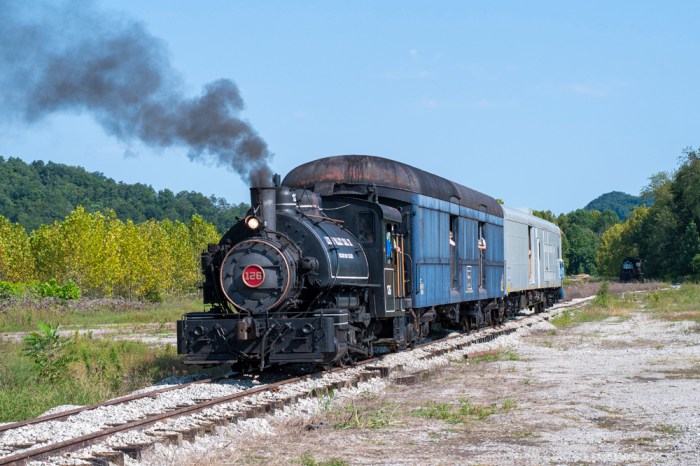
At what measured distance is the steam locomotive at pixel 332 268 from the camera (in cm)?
1370

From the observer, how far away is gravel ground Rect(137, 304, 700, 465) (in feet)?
29.2

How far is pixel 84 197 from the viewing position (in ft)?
573

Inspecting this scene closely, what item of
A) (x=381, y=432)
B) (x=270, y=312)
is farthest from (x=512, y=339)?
(x=381, y=432)

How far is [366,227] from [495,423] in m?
5.86

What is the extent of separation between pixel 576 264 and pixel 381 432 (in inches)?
6444

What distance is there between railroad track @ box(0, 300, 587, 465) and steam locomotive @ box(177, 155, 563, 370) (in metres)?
0.51

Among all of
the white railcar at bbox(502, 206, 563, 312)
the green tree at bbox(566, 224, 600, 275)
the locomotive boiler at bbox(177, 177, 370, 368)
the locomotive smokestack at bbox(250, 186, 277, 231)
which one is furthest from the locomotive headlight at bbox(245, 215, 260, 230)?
the green tree at bbox(566, 224, 600, 275)

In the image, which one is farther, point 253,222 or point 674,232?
point 674,232

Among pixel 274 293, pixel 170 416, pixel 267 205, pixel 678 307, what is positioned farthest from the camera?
pixel 678 307

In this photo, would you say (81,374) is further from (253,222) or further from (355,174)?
(355,174)

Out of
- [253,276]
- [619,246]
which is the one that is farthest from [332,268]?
[619,246]

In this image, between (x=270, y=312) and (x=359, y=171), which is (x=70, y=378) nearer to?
(x=270, y=312)

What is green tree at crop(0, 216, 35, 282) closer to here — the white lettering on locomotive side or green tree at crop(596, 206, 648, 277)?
the white lettering on locomotive side

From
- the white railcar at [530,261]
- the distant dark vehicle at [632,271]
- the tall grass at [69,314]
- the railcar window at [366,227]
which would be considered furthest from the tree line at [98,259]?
the distant dark vehicle at [632,271]
